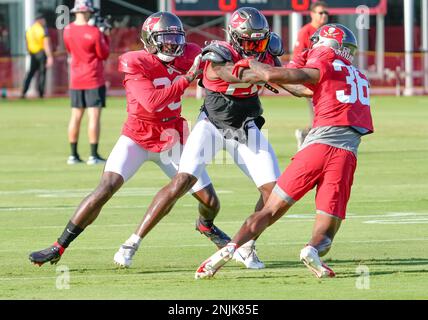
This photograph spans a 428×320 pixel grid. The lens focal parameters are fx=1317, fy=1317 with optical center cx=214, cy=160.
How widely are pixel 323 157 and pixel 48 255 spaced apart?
2.32 metres

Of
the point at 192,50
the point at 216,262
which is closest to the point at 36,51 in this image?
the point at 192,50

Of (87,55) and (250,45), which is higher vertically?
(250,45)

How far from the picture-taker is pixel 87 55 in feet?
64.0

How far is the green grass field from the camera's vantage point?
30.4 ft

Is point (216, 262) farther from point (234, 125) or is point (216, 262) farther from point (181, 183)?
point (234, 125)

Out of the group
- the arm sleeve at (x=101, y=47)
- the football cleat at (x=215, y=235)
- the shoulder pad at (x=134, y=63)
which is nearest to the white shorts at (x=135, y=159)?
the football cleat at (x=215, y=235)

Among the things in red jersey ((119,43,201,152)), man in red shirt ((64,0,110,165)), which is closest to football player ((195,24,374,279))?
red jersey ((119,43,201,152))

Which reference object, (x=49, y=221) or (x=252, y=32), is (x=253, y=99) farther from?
(x=49, y=221)

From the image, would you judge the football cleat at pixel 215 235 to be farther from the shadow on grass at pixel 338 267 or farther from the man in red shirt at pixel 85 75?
the man in red shirt at pixel 85 75

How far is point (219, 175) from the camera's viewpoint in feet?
58.5

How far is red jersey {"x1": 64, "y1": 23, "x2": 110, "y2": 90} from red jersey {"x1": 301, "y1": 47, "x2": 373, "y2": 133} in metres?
9.81

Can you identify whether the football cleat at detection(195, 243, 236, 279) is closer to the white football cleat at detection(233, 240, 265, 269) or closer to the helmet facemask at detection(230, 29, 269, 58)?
the white football cleat at detection(233, 240, 265, 269)
